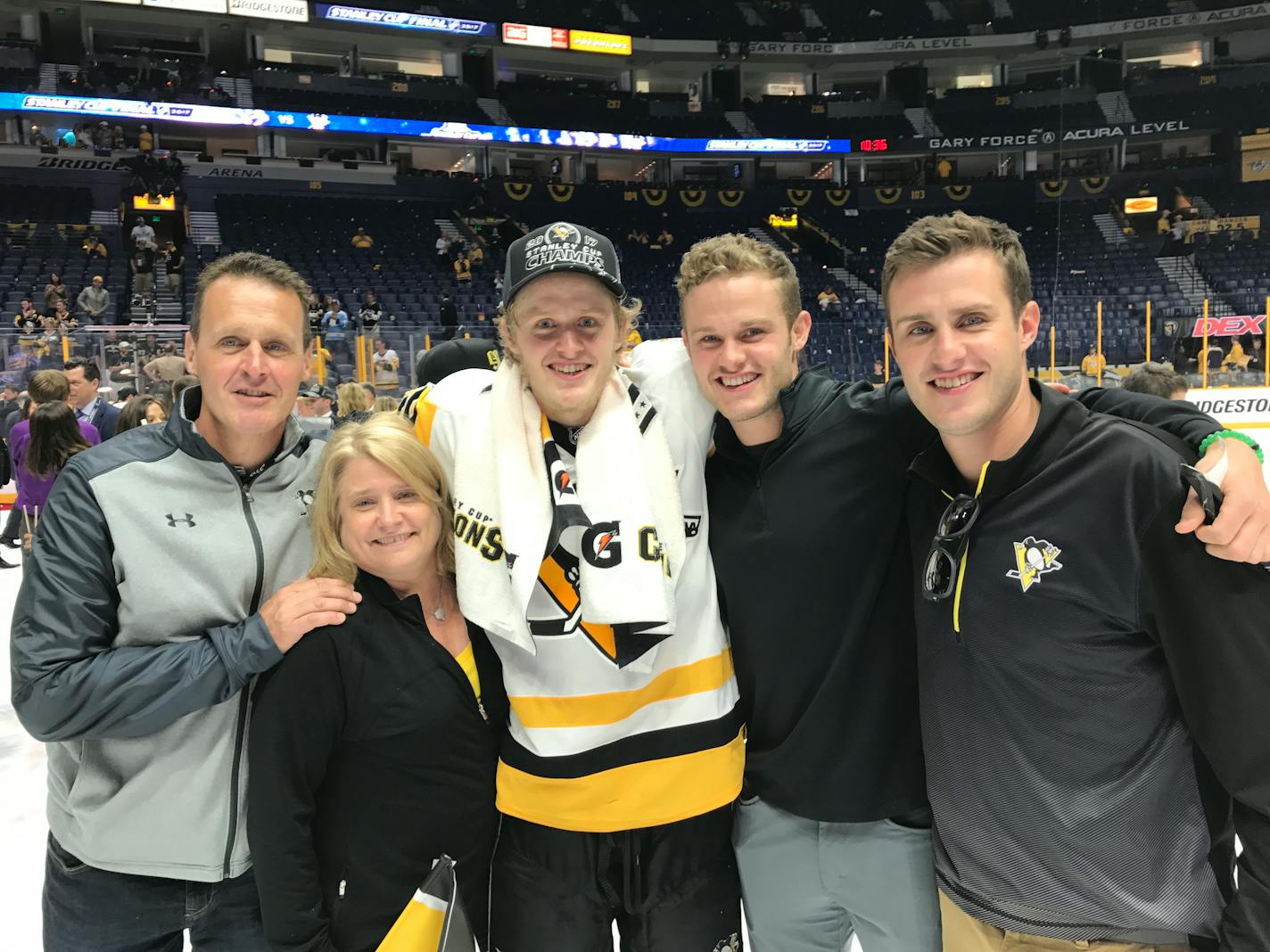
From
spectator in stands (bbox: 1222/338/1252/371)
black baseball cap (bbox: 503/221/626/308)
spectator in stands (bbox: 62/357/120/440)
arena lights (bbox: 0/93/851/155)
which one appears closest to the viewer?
black baseball cap (bbox: 503/221/626/308)

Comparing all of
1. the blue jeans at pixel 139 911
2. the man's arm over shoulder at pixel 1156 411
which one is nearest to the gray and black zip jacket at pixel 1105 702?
the man's arm over shoulder at pixel 1156 411

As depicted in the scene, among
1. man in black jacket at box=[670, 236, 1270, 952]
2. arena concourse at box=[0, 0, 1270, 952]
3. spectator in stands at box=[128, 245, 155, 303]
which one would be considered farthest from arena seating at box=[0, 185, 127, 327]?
man in black jacket at box=[670, 236, 1270, 952]

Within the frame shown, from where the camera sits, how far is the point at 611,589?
1645 mm

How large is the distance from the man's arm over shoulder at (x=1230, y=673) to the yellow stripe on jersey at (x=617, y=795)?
→ 832 millimetres

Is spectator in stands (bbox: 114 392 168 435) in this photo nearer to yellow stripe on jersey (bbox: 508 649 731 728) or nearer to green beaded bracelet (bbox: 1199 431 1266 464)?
yellow stripe on jersey (bbox: 508 649 731 728)

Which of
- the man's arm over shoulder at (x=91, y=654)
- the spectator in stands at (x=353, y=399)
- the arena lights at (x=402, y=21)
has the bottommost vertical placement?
the man's arm over shoulder at (x=91, y=654)

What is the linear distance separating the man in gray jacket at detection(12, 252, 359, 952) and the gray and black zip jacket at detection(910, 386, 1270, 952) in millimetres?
1138

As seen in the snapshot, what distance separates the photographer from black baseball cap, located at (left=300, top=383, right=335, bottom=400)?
7008 mm

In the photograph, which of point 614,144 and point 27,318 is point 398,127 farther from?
point 27,318

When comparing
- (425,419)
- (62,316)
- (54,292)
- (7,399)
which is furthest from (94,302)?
(425,419)

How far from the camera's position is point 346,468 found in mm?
1653

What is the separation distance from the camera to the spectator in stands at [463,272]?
2098 centimetres

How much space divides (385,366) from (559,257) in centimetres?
826

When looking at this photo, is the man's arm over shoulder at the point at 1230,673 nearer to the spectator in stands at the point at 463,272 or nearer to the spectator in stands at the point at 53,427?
the spectator in stands at the point at 53,427
